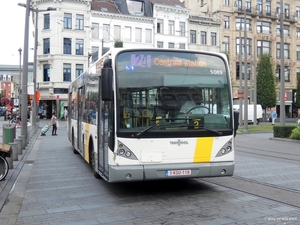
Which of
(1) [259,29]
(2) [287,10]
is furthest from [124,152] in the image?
(2) [287,10]

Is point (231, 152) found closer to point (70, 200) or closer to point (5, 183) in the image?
point (70, 200)

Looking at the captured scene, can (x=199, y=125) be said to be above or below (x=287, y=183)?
above

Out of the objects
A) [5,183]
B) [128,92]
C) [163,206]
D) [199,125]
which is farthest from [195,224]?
[5,183]

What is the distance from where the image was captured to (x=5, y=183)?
9336 millimetres

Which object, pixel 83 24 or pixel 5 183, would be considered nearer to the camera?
pixel 5 183

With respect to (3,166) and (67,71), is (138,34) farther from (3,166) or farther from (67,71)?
(3,166)

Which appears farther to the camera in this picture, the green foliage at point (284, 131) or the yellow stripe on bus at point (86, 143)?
the green foliage at point (284, 131)

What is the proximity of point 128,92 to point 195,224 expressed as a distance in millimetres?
2776

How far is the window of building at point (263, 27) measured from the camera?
199ft

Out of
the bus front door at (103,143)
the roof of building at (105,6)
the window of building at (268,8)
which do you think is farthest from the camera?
the window of building at (268,8)

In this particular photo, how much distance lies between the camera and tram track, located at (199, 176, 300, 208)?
7.40 m

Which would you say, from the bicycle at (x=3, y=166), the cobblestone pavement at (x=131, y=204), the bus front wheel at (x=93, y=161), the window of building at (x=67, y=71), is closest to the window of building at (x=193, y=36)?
the window of building at (x=67, y=71)

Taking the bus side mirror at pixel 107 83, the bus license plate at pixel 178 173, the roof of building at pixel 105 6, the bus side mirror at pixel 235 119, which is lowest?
the bus license plate at pixel 178 173

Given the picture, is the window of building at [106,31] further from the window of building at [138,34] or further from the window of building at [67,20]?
the window of building at [67,20]
